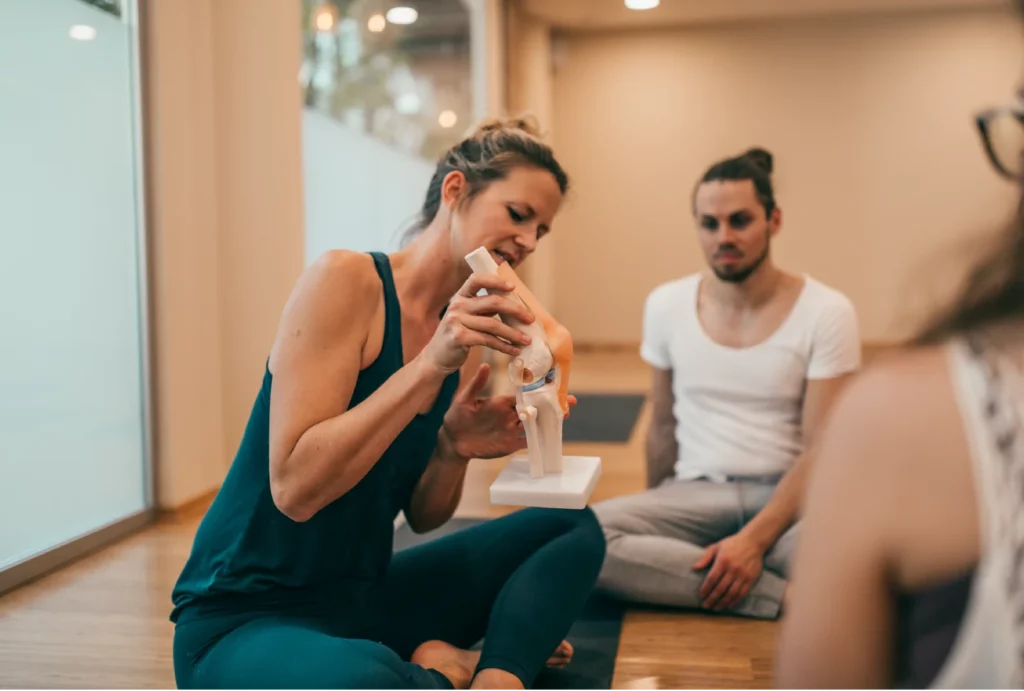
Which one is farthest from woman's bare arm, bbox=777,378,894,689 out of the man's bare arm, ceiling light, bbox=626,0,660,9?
ceiling light, bbox=626,0,660,9

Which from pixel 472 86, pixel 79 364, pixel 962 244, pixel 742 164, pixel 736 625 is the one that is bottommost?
pixel 736 625

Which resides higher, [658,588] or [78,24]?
[78,24]

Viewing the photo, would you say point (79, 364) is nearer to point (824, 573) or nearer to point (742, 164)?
point (742, 164)

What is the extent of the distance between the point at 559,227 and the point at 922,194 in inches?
126

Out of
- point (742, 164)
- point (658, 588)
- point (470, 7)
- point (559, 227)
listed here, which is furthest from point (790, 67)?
point (658, 588)

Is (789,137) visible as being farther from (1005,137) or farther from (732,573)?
(1005,137)

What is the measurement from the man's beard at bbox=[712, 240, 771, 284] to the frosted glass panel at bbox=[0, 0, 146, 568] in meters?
1.86

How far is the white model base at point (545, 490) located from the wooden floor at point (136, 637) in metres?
0.47

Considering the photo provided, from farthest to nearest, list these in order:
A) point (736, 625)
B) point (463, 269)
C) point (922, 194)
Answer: point (922, 194), point (736, 625), point (463, 269)

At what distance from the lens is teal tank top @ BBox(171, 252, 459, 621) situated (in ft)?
4.83

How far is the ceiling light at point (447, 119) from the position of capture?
6172mm

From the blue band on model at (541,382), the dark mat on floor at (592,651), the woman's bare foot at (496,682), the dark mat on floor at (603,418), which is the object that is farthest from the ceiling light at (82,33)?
the dark mat on floor at (603,418)

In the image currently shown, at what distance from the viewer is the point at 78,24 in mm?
2820

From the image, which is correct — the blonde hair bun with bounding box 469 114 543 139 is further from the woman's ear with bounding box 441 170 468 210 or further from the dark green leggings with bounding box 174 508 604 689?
the dark green leggings with bounding box 174 508 604 689
